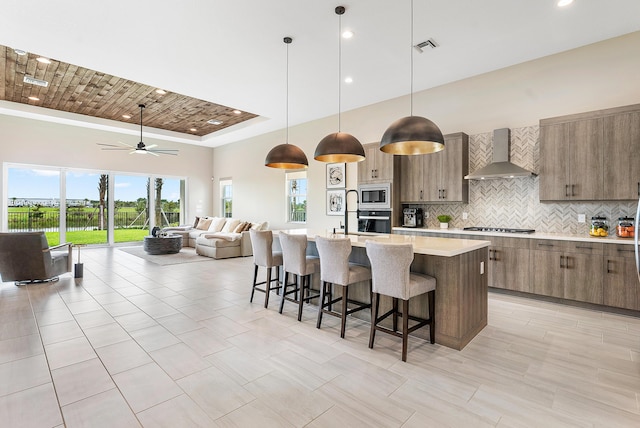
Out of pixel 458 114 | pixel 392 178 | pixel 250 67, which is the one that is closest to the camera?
pixel 250 67

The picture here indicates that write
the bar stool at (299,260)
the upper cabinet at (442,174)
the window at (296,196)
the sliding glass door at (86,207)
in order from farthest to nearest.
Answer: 1. the sliding glass door at (86,207)
2. the window at (296,196)
3. the upper cabinet at (442,174)
4. the bar stool at (299,260)

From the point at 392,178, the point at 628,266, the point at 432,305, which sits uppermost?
the point at 392,178

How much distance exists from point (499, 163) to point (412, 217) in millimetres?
1593

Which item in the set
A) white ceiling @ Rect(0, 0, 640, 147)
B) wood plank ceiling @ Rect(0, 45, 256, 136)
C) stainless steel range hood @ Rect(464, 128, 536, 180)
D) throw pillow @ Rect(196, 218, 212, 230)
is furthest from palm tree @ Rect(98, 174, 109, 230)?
stainless steel range hood @ Rect(464, 128, 536, 180)

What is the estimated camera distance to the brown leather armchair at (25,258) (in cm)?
454

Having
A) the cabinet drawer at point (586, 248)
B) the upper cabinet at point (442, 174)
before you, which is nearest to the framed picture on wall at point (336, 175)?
the upper cabinet at point (442, 174)

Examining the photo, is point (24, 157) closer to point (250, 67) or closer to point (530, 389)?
point (250, 67)

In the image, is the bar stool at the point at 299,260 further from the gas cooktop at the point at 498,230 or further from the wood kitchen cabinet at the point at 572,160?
the wood kitchen cabinet at the point at 572,160

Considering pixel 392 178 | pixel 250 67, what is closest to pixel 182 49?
pixel 250 67

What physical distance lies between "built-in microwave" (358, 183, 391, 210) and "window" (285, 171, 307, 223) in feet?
7.09

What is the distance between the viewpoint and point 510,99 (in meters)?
4.65

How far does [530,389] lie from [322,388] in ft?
4.76

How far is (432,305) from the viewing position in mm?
2820

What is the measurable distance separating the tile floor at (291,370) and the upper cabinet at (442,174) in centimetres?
201
